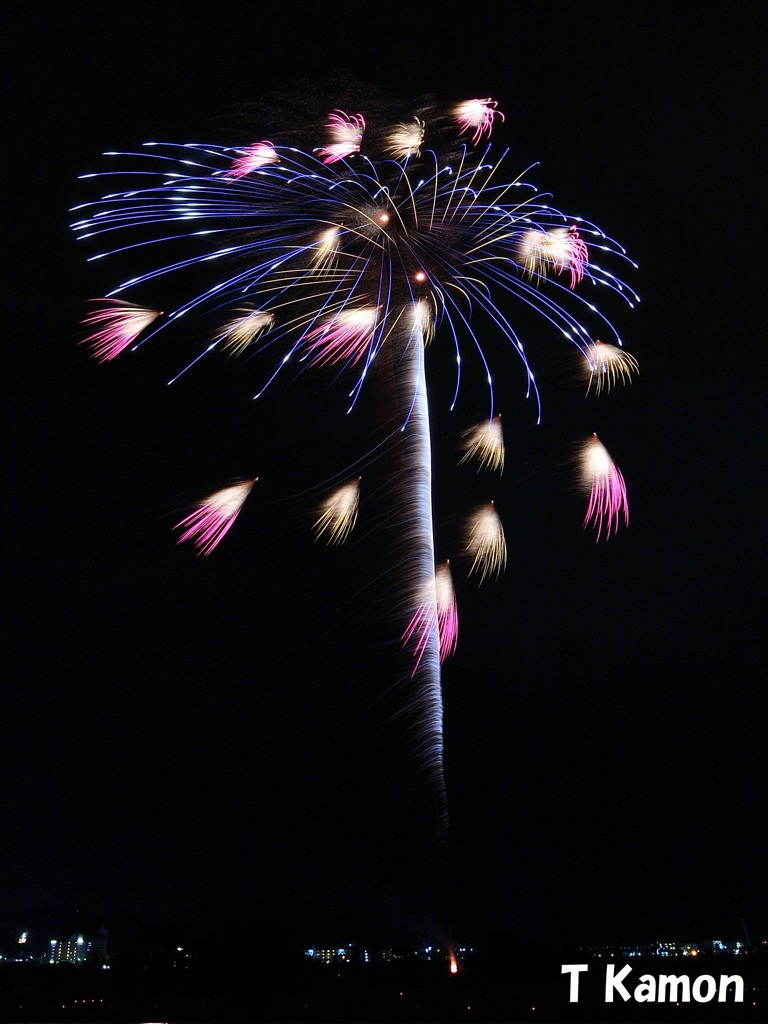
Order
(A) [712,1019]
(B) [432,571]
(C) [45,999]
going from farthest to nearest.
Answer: (C) [45,999] < (A) [712,1019] < (B) [432,571]

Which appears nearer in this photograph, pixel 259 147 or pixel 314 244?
pixel 259 147

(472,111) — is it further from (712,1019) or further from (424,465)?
(712,1019)

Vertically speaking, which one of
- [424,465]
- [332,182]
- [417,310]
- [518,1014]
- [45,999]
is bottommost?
[45,999]

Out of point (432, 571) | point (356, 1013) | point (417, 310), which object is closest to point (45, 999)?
point (356, 1013)

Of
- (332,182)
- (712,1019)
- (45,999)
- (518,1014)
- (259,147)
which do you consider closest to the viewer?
(259,147)

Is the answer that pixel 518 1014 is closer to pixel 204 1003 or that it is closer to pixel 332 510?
pixel 204 1003

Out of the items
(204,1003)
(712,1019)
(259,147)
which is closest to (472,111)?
(259,147)

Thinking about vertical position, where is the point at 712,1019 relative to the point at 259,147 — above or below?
below
